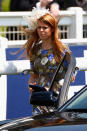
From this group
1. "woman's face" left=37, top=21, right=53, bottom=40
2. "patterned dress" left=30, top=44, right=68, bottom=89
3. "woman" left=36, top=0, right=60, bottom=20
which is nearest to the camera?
"patterned dress" left=30, top=44, right=68, bottom=89

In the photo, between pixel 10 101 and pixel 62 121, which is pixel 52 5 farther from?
pixel 62 121

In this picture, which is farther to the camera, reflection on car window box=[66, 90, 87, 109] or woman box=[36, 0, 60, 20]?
woman box=[36, 0, 60, 20]

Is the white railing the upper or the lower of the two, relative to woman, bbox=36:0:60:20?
lower

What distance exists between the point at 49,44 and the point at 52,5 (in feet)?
16.4

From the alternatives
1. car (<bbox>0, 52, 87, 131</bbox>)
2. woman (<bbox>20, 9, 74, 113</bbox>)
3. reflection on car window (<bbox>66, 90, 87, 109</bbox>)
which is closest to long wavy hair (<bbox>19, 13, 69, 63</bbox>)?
woman (<bbox>20, 9, 74, 113</bbox>)

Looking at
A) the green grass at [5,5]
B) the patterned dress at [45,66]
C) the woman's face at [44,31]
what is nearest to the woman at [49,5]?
the woman's face at [44,31]

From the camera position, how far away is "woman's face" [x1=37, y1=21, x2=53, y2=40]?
296 inches

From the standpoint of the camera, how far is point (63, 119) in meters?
5.14

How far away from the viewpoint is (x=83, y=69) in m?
8.27

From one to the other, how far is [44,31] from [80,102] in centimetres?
197

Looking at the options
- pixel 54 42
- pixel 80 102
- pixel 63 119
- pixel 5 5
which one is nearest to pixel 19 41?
pixel 54 42

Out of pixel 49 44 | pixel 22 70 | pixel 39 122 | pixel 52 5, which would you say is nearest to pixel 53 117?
pixel 39 122

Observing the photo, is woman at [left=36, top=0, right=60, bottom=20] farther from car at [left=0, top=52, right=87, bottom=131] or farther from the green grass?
car at [left=0, top=52, right=87, bottom=131]

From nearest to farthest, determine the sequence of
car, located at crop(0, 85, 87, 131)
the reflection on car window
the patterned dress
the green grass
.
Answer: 1. car, located at crop(0, 85, 87, 131)
2. the reflection on car window
3. the patterned dress
4. the green grass
